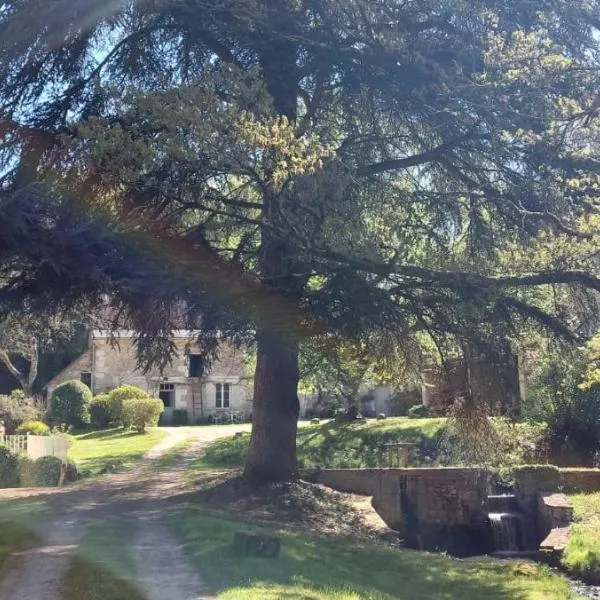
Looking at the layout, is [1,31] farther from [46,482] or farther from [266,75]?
[46,482]

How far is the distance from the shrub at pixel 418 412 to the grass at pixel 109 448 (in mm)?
10779

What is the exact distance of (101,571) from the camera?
8.23 meters

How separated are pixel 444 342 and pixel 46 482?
37.3ft

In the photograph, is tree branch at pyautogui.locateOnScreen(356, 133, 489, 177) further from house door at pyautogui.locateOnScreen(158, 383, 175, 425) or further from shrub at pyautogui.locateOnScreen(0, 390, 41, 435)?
house door at pyautogui.locateOnScreen(158, 383, 175, 425)

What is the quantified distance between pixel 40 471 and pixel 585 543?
43.7 ft

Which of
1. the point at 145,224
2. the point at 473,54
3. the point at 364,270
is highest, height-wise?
the point at 473,54

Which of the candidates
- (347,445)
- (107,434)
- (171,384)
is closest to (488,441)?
(347,445)

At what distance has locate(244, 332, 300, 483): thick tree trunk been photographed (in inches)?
609

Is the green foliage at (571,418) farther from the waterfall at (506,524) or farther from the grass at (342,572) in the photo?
the grass at (342,572)

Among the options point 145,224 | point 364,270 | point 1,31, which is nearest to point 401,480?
point 364,270

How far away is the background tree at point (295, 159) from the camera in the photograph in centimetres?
919

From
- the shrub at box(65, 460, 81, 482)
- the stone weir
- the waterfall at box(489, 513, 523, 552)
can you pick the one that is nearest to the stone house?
the shrub at box(65, 460, 81, 482)

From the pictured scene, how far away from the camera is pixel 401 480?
1938 centimetres

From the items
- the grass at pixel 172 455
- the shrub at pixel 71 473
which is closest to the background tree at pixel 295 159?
the shrub at pixel 71 473
